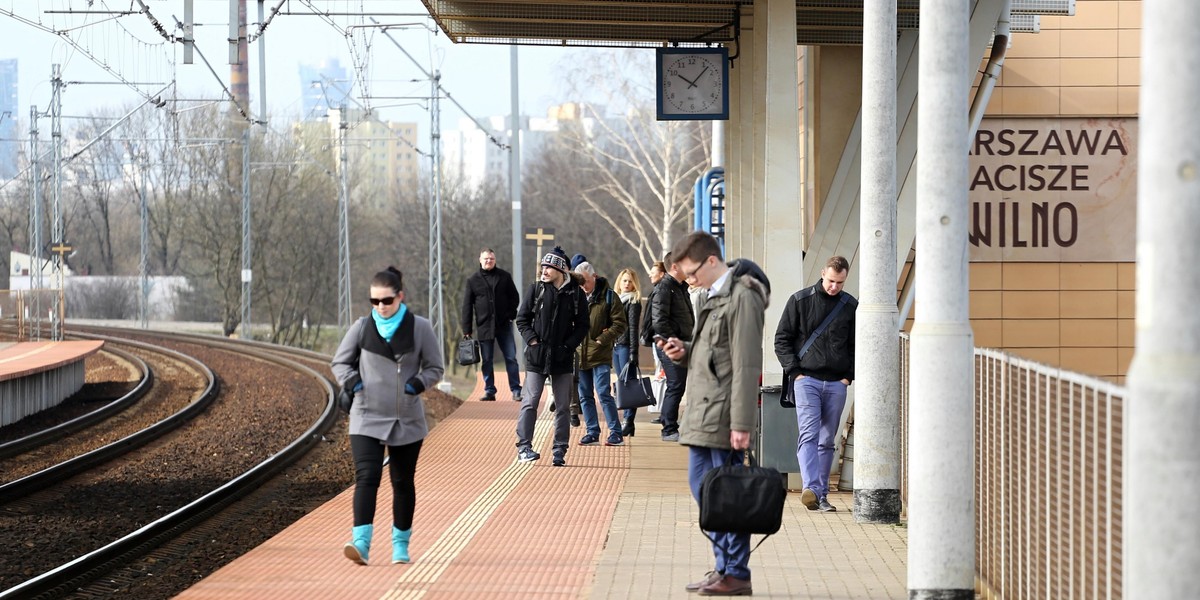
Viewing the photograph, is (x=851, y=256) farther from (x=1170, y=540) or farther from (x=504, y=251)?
(x=504, y=251)

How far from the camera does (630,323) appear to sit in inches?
572

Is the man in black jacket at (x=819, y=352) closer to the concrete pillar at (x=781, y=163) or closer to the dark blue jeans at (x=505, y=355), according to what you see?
the concrete pillar at (x=781, y=163)

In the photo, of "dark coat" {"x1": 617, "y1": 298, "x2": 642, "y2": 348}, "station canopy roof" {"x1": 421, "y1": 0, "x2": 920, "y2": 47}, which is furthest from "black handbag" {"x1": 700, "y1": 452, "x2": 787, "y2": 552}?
"station canopy roof" {"x1": 421, "y1": 0, "x2": 920, "y2": 47}

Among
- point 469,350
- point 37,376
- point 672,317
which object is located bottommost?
point 37,376

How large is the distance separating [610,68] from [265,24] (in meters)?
25.3

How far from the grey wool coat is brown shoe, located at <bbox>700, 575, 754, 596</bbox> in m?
1.85

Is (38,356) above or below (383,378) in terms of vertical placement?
below

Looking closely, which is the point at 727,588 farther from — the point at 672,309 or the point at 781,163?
the point at 781,163

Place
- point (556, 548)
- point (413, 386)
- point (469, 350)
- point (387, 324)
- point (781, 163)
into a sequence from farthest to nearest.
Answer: point (469, 350) → point (781, 163) → point (556, 548) → point (387, 324) → point (413, 386)

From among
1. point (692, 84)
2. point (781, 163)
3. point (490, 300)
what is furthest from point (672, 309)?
point (490, 300)

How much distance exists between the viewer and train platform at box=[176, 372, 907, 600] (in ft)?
25.2

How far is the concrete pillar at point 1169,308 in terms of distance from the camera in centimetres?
375

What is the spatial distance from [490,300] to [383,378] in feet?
28.6

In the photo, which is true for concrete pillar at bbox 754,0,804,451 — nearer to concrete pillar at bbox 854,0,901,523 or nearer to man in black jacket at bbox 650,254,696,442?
man in black jacket at bbox 650,254,696,442
